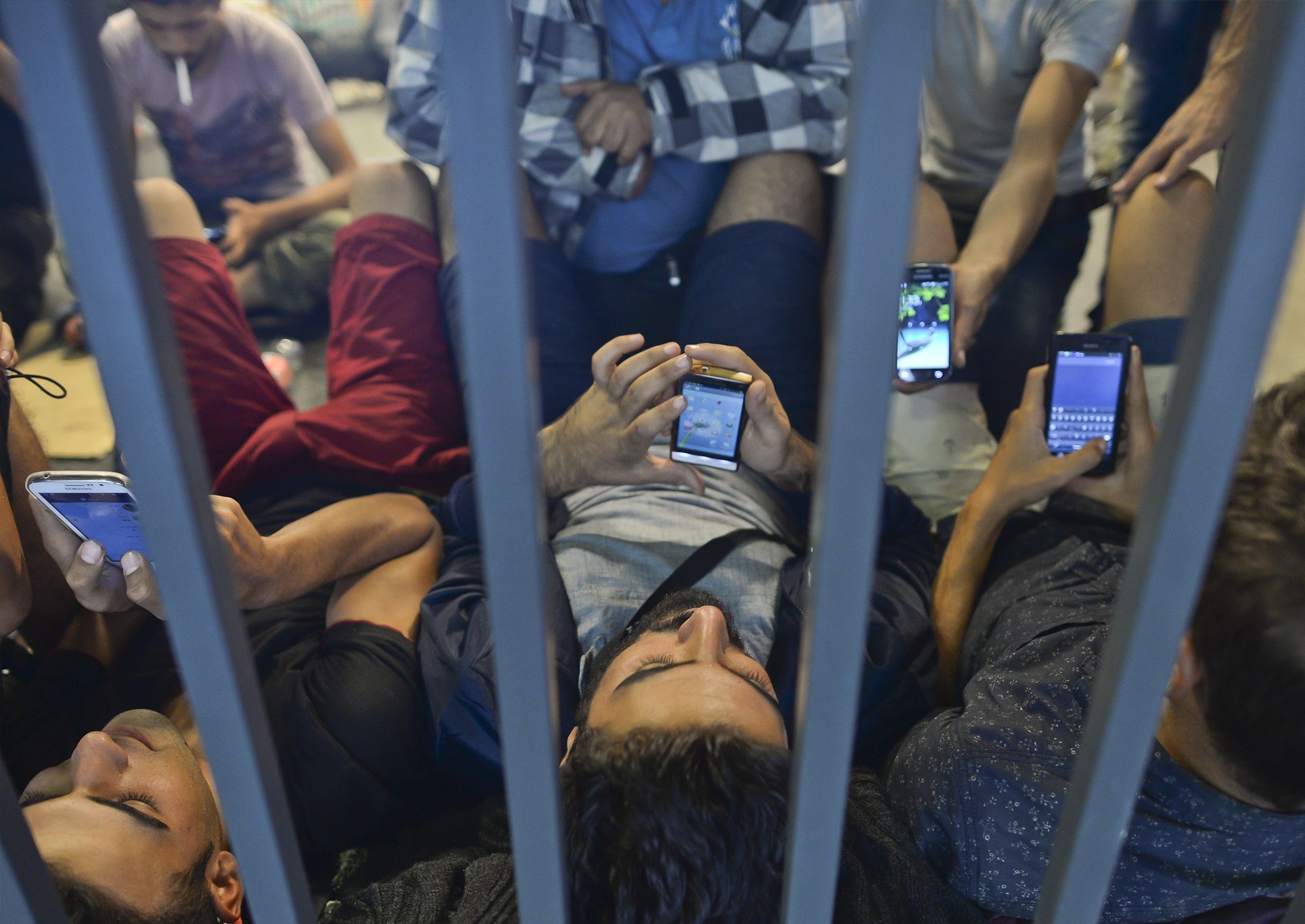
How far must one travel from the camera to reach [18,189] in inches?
70.3

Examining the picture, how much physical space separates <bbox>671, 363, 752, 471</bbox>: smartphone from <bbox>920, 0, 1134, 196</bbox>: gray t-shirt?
2.55 ft

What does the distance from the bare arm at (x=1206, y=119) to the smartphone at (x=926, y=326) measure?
416 millimetres

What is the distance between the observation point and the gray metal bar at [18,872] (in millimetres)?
427

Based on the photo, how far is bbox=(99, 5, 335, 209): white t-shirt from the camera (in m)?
2.04

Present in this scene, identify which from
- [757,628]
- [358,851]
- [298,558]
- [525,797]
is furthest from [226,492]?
[525,797]

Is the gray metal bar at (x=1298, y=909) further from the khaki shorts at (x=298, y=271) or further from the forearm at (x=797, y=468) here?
the khaki shorts at (x=298, y=271)

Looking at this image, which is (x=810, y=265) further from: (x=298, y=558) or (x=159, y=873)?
(x=159, y=873)

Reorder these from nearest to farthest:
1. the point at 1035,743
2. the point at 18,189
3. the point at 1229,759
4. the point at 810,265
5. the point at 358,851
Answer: the point at 1229,759 < the point at 1035,743 < the point at 358,851 < the point at 810,265 < the point at 18,189

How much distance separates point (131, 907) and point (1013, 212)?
1.48 metres

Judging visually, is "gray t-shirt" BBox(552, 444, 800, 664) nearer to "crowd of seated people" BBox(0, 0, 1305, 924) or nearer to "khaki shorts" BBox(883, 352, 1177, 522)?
"crowd of seated people" BBox(0, 0, 1305, 924)

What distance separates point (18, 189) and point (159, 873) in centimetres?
156

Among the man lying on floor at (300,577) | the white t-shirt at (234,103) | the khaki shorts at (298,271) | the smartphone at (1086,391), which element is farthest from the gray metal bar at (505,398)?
the white t-shirt at (234,103)

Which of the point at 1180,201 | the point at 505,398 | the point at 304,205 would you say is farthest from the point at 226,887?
the point at 304,205

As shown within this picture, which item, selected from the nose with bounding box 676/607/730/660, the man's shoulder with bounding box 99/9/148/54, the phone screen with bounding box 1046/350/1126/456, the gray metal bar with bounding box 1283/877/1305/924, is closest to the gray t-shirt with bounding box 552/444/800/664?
the nose with bounding box 676/607/730/660
